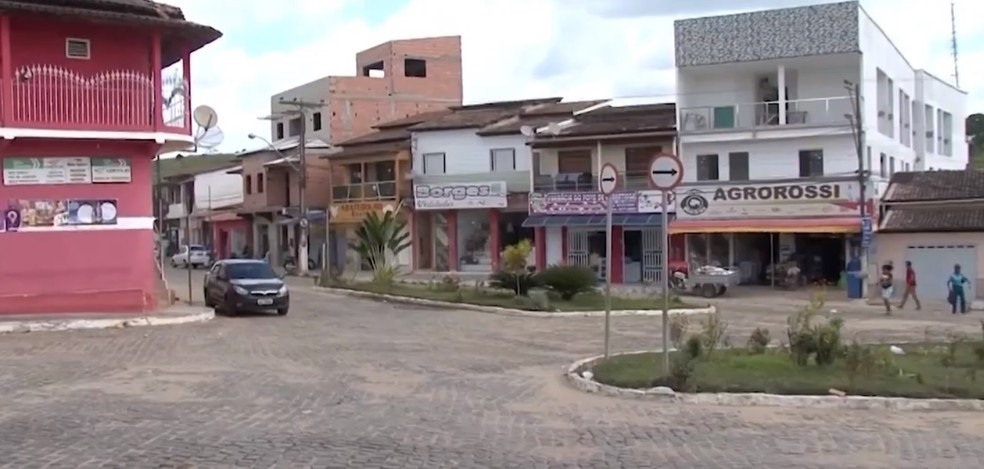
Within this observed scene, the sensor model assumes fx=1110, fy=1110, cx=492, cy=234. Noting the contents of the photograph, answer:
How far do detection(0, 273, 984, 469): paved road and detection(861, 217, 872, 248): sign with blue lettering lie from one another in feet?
65.4

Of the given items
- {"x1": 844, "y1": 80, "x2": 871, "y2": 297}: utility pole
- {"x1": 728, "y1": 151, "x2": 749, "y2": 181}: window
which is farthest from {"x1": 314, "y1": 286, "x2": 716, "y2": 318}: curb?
{"x1": 728, "y1": 151, "x2": 749, "y2": 181}: window

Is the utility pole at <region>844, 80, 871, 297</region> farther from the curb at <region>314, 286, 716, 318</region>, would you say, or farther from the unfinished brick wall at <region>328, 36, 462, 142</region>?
the unfinished brick wall at <region>328, 36, 462, 142</region>

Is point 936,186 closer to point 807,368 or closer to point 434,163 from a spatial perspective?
point 434,163

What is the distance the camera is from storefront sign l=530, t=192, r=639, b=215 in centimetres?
4512

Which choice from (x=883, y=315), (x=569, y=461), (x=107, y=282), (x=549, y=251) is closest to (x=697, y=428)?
(x=569, y=461)

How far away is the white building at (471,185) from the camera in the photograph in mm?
50156

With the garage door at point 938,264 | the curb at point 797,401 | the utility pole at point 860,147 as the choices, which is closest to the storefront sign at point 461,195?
the utility pole at point 860,147

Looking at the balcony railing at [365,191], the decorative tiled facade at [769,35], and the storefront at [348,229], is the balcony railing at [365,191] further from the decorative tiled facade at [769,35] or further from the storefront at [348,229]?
the decorative tiled facade at [769,35]

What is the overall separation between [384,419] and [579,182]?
35.7 m

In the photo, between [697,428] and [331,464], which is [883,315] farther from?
[331,464]

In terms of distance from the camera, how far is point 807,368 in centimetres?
Answer: 1451

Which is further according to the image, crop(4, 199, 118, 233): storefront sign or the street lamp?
the street lamp

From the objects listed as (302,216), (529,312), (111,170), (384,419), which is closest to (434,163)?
(302,216)

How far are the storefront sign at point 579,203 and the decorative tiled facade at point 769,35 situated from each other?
5.85 metres
